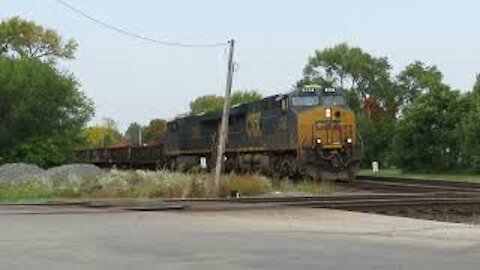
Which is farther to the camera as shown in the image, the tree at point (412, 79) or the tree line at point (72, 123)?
the tree at point (412, 79)

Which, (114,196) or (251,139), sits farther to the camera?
(251,139)

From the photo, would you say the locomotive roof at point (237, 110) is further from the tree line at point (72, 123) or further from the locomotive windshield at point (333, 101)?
the tree line at point (72, 123)

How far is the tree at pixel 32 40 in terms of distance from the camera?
96688mm

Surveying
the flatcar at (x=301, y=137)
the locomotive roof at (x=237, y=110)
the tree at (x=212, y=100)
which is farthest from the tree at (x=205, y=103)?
the flatcar at (x=301, y=137)

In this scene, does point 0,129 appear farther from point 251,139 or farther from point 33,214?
point 33,214

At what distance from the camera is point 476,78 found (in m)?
99.6

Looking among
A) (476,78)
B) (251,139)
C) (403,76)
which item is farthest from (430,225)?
(403,76)

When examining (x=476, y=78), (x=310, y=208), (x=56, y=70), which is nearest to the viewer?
(x=310, y=208)

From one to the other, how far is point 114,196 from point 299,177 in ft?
37.3

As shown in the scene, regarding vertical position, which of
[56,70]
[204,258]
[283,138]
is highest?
[56,70]

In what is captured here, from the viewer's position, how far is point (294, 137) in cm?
3759

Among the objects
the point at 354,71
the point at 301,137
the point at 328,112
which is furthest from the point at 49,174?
the point at 354,71

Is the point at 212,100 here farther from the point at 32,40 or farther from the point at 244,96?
the point at 32,40

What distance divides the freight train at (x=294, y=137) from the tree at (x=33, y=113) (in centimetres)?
1539
